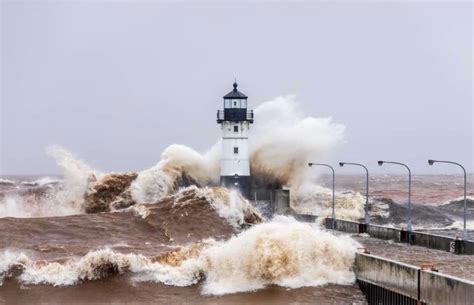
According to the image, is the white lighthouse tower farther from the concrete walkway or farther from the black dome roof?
the concrete walkway

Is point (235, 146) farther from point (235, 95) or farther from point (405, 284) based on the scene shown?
point (405, 284)

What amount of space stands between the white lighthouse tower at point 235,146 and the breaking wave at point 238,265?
15570 mm

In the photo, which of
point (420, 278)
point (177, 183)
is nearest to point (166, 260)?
point (420, 278)

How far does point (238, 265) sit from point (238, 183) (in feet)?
56.1

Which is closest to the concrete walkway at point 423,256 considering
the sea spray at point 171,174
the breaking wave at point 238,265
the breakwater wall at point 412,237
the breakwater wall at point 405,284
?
the breakwater wall at point 412,237

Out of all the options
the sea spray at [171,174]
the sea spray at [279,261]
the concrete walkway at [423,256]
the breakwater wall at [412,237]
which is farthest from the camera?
the sea spray at [171,174]

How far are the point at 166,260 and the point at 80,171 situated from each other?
992 inches

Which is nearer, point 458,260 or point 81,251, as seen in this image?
point 458,260

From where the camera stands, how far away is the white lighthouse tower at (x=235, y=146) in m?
38.1

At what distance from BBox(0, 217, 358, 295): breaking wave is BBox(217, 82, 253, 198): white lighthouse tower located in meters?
15.6

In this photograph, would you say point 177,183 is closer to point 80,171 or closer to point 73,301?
point 80,171

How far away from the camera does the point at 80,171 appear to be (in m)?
46.9

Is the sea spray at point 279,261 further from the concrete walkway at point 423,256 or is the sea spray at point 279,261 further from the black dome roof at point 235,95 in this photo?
the black dome roof at point 235,95

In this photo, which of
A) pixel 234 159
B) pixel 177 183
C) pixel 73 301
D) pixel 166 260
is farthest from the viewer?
pixel 177 183
